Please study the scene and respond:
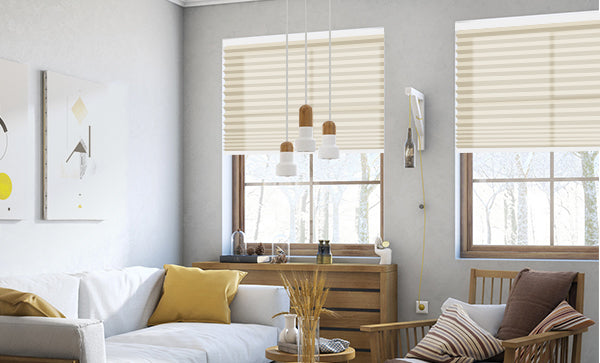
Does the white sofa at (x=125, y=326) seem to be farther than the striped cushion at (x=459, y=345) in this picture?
No

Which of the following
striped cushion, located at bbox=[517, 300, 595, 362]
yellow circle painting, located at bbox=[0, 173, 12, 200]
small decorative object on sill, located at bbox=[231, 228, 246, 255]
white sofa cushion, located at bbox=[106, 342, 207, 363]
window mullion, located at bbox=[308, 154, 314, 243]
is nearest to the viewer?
white sofa cushion, located at bbox=[106, 342, 207, 363]

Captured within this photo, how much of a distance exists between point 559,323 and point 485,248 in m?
1.45

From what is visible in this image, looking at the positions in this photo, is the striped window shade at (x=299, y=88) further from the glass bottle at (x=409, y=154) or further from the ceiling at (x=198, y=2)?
the glass bottle at (x=409, y=154)

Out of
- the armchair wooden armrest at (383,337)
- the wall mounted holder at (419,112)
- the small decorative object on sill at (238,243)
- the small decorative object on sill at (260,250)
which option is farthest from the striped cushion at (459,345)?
the small decorative object on sill at (238,243)

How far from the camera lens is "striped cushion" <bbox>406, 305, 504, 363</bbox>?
350cm

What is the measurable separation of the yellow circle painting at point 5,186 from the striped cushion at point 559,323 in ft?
8.67

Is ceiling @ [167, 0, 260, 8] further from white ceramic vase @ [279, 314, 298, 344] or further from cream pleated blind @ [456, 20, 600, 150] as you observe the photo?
white ceramic vase @ [279, 314, 298, 344]

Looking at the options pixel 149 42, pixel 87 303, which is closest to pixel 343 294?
pixel 87 303

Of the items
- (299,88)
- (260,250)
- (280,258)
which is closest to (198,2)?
(299,88)

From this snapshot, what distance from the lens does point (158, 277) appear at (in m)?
4.50

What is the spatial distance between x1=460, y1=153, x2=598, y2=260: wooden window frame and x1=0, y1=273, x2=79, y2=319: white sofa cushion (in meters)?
2.58

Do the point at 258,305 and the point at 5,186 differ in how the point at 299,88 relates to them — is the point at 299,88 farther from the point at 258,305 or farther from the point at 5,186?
the point at 5,186

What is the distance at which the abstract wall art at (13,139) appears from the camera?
3645mm

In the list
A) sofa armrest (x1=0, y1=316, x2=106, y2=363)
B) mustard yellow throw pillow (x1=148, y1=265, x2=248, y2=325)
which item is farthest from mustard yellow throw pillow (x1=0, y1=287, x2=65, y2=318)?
mustard yellow throw pillow (x1=148, y1=265, x2=248, y2=325)
